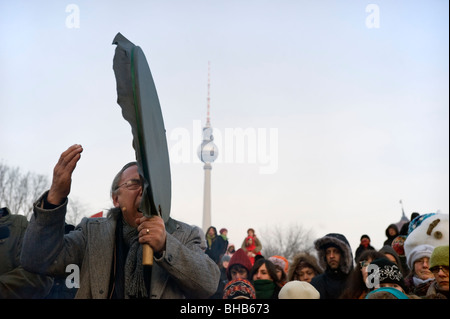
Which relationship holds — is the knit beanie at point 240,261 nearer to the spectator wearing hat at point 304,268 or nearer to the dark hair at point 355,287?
the spectator wearing hat at point 304,268

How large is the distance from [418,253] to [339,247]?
29.6 inches

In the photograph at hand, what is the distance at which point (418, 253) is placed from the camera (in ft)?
17.3

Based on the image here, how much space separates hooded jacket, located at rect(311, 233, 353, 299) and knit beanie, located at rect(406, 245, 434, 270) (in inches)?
22.5

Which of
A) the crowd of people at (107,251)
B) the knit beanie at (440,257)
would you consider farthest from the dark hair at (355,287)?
the crowd of people at (107,251)

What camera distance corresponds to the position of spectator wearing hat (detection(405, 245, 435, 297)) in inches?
200

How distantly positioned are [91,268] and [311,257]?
162 inches

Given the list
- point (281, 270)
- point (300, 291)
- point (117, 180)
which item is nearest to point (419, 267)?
point (281, 270)

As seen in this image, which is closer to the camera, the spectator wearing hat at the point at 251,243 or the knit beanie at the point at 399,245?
the knit beanie at the point at 399,245

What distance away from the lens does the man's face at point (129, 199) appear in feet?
7.24

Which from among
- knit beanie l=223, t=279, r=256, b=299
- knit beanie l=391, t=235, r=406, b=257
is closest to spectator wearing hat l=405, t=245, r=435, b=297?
knit beanie l=391, t=235, r=406, b=257

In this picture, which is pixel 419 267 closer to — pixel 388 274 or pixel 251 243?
pixel 388 274

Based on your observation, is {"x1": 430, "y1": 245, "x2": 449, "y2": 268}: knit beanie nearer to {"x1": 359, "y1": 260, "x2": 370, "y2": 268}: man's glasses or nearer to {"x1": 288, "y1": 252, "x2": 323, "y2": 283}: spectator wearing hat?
{"x1": 359, "y1": 260, "x2": 370, "y2": 268}: man's glasses

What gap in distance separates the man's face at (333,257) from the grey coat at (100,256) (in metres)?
3.39

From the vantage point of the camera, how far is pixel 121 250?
7.23 feet
